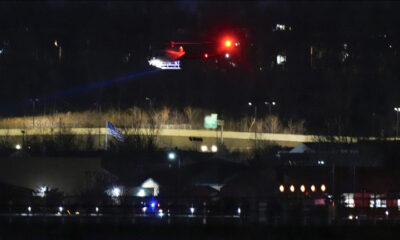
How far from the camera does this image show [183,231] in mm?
12508

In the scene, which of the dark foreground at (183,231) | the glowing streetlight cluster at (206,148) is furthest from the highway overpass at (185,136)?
the dark foreground at (183,231)

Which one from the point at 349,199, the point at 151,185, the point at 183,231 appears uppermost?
the point at 151,185

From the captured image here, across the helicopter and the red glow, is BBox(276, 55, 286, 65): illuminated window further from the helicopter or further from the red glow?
the red glow

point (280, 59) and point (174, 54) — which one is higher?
point (280, 59)

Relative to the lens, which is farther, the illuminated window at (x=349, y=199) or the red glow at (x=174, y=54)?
the red glow at (x=174, y=54)

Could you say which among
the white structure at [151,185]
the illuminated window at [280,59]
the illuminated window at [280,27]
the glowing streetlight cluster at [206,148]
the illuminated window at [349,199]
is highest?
the illuminated window at [280,27]

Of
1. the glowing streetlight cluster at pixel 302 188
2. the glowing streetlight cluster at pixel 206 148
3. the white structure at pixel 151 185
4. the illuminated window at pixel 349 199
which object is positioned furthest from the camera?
the glowing streetlight cluster at pixel 206 148

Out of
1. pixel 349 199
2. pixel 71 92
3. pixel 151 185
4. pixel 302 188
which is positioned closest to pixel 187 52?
pixel 302 188

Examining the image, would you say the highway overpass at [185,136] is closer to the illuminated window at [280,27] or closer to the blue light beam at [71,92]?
the blue light beam at [71,92]

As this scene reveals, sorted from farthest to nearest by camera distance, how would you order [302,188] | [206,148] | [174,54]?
1. [206,148]
2. [302,188]
3. [174,54]

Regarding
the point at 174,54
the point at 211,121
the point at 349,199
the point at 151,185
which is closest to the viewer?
the point at 349,199

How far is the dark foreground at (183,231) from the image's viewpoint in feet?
40.5

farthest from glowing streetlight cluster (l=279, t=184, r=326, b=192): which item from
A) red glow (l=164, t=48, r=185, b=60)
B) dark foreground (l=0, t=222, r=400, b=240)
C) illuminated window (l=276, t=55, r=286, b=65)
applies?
illuminated window (l=276, t=55, r=286, b=65)

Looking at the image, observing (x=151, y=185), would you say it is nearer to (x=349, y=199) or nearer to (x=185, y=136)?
(x=349, y=199)
